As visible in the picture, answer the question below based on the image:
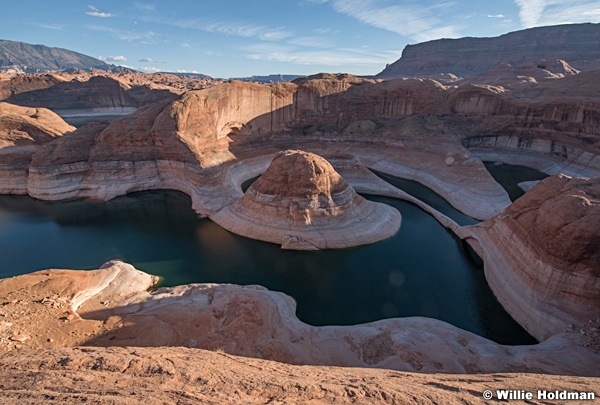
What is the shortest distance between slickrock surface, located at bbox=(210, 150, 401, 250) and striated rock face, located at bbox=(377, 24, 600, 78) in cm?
11771

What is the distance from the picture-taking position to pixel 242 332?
607 inches

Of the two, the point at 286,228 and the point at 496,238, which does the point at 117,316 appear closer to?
the point at 286,228

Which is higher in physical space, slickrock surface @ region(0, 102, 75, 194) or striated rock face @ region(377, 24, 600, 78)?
striated rock face @ region(377, 24, 600, 78)

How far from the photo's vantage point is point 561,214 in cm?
1723

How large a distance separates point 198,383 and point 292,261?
16359 millimetres

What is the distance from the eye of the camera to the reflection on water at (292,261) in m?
19.5

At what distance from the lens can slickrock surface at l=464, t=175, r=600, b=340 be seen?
1587 cm

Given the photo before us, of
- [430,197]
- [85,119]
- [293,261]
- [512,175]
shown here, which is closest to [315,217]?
[293,261]

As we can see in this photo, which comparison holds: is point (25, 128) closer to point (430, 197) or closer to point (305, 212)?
point (305, 212)

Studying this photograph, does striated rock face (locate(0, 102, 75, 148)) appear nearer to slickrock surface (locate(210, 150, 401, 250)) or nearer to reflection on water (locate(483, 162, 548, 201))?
slickrock surface (locate(210, 150, 401, 250))

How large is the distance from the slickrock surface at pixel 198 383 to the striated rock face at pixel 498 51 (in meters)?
133

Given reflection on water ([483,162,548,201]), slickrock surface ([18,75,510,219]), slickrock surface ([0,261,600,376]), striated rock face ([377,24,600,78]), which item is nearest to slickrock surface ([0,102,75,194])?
slickrock surface ([18,75,510,219])

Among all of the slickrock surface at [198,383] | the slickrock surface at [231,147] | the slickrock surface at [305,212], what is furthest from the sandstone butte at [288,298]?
the slickrock surface at [305,212]

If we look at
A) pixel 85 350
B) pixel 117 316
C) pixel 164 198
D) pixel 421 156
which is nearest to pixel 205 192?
pixel 164 198
